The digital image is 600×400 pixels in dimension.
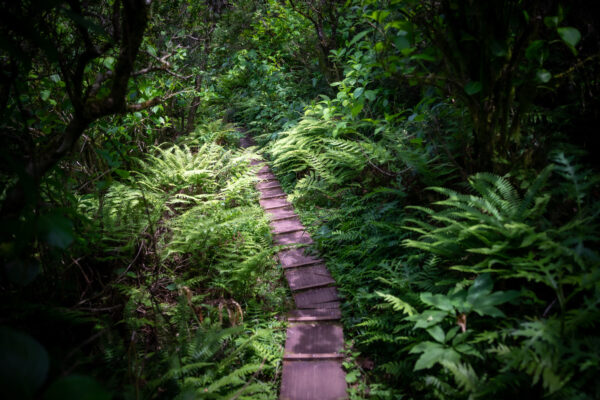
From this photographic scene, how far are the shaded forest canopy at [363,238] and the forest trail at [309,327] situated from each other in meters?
0.10

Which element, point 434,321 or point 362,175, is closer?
point 434,321

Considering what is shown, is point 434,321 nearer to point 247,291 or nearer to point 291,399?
point 291,399

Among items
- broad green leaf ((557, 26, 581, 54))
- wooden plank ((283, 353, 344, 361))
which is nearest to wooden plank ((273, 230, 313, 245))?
wooden plank ((283, 353, 344, 361))

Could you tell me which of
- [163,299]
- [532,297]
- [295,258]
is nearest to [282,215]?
[295,258]

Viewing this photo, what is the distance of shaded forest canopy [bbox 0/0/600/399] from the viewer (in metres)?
1.69

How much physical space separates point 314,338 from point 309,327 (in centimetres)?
13

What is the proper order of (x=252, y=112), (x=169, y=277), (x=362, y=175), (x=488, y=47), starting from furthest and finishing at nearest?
(x=252, y=112) < (x=362, y=175) < (x=169, y=277) < (x=488, y=47)

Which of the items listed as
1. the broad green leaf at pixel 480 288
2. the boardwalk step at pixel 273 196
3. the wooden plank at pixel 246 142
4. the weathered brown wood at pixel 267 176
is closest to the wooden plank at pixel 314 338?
the broad green leaf at pixel 480 288

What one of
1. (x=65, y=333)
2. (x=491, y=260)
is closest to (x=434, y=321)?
(x=491, y=260)

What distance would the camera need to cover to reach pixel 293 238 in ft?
12.8

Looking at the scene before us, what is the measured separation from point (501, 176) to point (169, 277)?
320cm

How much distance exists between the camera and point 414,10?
280cm

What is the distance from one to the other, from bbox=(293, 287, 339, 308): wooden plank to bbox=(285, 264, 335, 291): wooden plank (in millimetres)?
57

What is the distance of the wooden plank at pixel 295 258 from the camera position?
11.4ft
